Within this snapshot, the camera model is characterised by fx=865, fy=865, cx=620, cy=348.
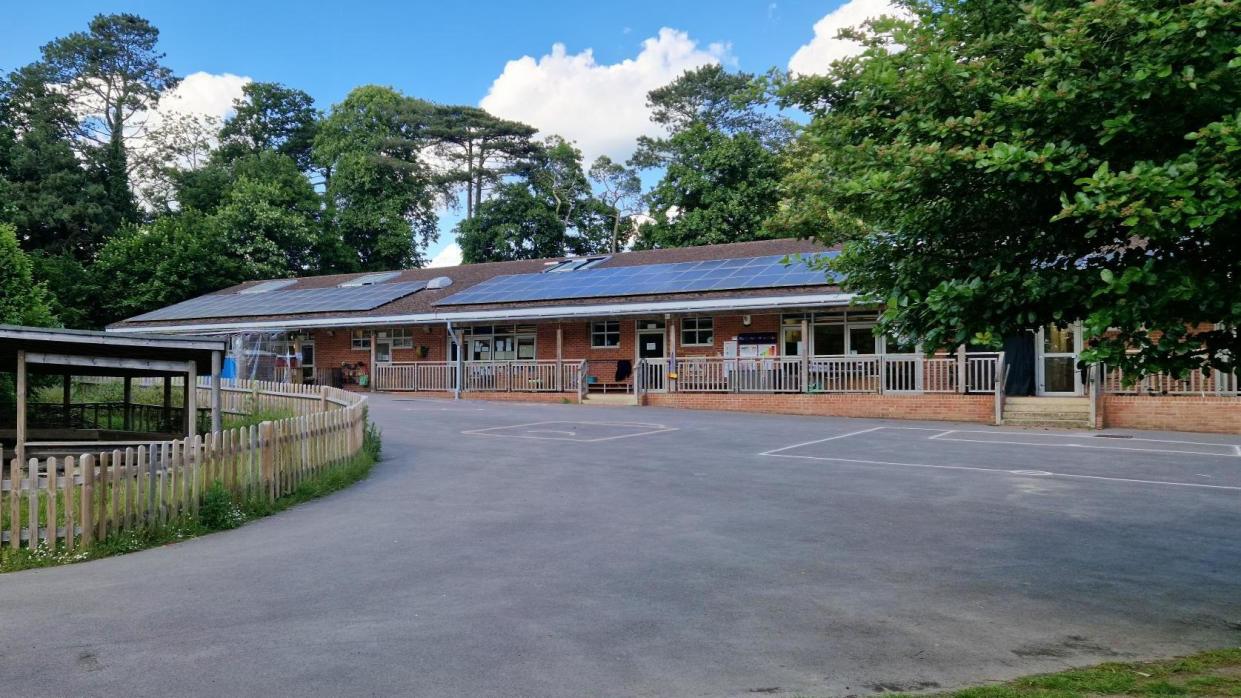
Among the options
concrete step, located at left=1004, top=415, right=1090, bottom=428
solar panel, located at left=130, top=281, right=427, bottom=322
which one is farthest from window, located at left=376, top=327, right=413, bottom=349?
concrete step, located at left=1004, top=415, right=1090, bottom=428

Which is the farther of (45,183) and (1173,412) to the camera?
(45,183)

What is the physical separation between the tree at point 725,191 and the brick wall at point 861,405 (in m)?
17.9

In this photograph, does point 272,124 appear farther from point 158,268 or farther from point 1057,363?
point 1057,363

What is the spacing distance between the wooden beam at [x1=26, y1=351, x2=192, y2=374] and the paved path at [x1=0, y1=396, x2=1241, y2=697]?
3965 millimetres

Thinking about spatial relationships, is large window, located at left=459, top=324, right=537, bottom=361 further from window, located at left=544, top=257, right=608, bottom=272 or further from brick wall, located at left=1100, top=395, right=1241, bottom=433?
brick wall, located at left=1100, top=395, right=1241, bottom=433

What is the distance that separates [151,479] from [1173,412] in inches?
754

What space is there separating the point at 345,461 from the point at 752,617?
26.6 feet

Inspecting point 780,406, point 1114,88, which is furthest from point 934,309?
point 780,406

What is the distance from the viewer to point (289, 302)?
36.6 metres

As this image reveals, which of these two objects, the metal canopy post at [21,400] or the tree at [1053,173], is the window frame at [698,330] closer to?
the metal canopy post at [21,400]

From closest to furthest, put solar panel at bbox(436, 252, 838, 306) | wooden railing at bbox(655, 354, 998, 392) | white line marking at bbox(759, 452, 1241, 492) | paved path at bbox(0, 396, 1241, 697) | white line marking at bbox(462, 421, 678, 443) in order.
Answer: paved path at bbox(0, 396, 1241, 697)
white line marking at bbox(759, 452, 1241, 492)
white line marking at bbox(462, 421, 678, 443)
wooden railing at bbox(655, 354, 998, 392)
solar panel at bbox(436, 252, 838, 306)

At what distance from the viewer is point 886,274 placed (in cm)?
578

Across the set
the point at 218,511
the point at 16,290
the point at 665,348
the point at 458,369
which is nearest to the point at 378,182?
the point at 458,369

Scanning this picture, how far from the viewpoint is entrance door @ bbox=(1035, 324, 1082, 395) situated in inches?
859
